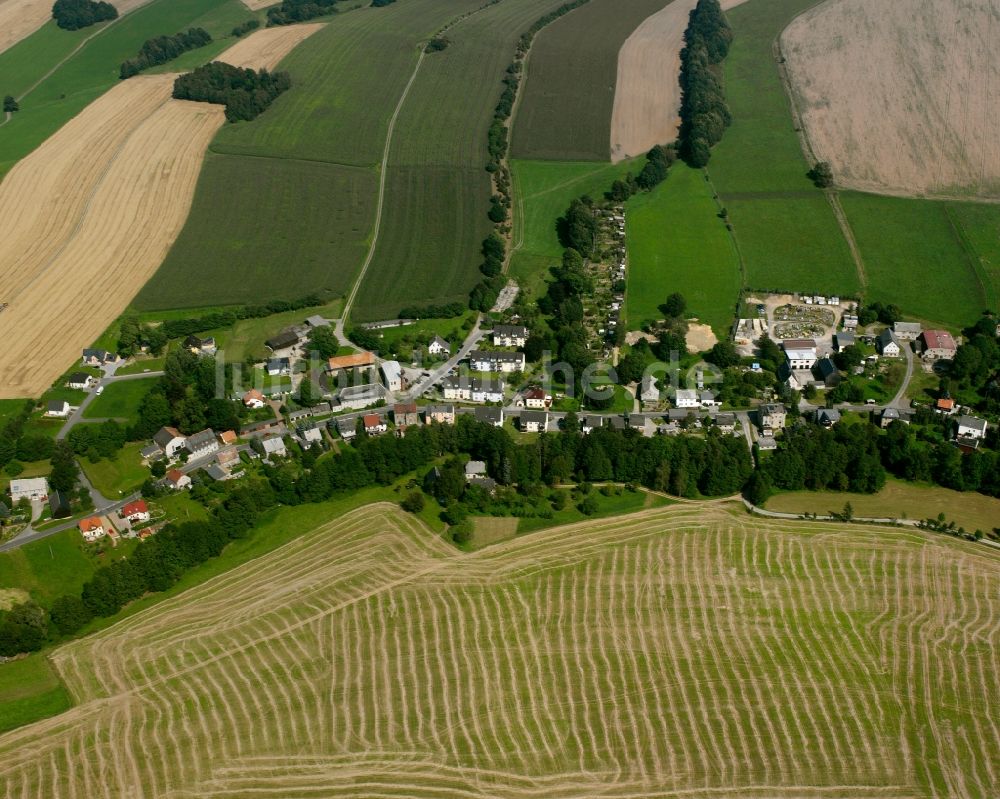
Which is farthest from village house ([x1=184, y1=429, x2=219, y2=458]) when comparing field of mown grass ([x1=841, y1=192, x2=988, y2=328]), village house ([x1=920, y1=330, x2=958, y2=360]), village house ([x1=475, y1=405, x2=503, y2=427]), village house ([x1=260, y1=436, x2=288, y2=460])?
field of mown grass ([x1=841, y1=192, x2=988, y2=328])

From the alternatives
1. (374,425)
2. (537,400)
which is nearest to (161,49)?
(374,425)

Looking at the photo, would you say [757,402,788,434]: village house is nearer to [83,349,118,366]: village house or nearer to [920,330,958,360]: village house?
[920,330,958,360]: village house

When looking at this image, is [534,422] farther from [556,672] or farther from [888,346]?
[888,346]

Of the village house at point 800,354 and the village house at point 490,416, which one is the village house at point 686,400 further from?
the village house at point 490,416

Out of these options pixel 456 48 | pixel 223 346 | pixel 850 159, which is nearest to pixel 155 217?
pixel 223 346

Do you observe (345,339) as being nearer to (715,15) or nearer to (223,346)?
(223,346)

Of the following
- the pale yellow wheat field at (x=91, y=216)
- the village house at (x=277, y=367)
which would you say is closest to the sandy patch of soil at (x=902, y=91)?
the village house at (x=277, y=367)
